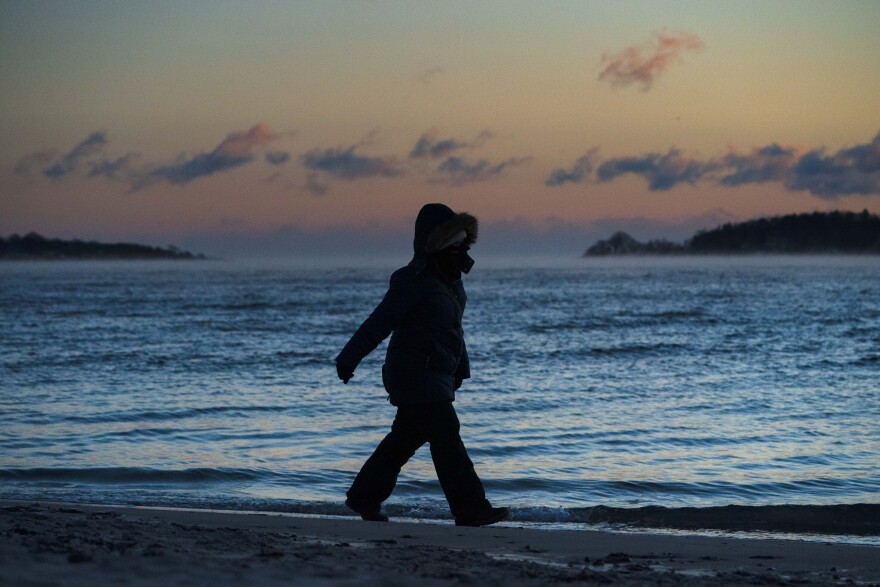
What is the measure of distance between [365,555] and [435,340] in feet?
5.66

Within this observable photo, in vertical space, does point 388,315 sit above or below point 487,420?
above

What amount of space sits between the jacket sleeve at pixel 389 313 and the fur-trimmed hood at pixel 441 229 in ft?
0.72

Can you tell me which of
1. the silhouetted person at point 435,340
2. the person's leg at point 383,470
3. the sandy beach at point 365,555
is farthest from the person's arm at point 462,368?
the sandy beach at point 365,555

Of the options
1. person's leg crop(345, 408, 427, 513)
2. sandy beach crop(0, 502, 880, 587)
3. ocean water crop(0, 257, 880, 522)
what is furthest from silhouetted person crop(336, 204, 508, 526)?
ocean water crop(0, 257, 880, 522)

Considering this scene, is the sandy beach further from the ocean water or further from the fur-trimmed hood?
the fur-trimmed hood

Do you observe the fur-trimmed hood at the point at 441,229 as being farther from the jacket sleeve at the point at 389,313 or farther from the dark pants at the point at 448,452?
the dark pants at the point at 448,452

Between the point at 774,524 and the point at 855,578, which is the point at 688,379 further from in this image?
the point at 855,578

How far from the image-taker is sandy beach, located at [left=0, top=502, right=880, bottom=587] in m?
3.43

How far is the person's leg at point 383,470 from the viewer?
231 inches

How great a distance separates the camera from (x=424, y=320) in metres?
5.56

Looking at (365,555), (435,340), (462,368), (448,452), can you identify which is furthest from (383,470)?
(365,555)

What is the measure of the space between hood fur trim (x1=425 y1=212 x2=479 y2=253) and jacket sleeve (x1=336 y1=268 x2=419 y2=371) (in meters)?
0.21

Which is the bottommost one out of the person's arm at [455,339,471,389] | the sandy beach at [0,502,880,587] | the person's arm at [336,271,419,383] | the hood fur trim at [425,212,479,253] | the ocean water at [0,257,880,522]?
the ocean water at [0,257,880,522]

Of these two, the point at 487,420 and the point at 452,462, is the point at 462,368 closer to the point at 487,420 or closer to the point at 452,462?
the point at 452,462
